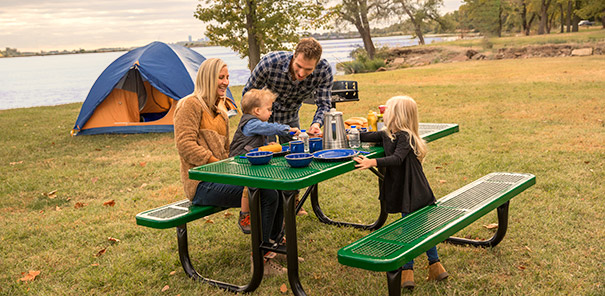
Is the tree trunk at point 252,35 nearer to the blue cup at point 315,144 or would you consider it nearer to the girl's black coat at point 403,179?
the blue cup at point 315,144

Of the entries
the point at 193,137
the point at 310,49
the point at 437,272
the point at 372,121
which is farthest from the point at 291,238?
the point at 310,49

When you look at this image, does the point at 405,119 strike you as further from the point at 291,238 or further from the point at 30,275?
the point at 30,275

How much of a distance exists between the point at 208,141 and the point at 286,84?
40.4 inches

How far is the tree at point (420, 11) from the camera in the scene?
1359 inches

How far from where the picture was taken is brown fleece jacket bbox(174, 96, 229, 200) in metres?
3.71

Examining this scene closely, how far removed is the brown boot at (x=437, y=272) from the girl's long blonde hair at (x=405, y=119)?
29.0 inches

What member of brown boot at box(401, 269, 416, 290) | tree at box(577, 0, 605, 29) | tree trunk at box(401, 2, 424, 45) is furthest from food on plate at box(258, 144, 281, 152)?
tree at box(577, 0, 605, 29)

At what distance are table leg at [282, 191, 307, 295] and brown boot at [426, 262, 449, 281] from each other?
Answer: 89 centimetres

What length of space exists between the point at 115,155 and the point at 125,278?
16.9ft

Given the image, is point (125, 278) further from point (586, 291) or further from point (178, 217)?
point (586, 291)

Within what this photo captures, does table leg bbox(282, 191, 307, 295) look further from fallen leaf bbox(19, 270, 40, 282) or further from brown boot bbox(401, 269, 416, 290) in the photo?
fallen leaf bbox(19, 270, 40, 282)

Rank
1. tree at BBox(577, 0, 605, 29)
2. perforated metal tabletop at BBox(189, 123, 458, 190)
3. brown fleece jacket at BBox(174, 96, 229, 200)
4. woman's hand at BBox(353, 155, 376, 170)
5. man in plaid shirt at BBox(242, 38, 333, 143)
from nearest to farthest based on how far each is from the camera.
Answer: perforated metal tabletop at BBox(189, 123, 458, 190), woman's hand at BBox(353, 155, 376, 170), brown fleece jacket at BBox(174, 96, 229, 200), man in plaid shirt at BBox(242, 38, 333, 143), tree at BBox(577, 0, 605, 29)

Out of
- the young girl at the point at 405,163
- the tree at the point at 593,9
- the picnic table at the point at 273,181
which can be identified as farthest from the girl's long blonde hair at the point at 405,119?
the tree at the point at 593,9

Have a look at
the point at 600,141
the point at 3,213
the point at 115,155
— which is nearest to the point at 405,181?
the point at 3,213
